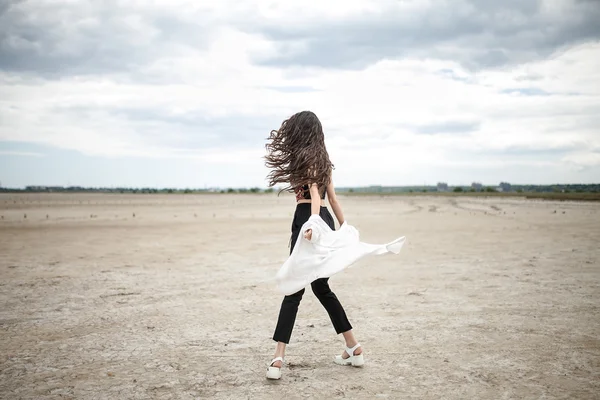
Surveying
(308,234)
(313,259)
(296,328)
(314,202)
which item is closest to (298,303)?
(313,259)

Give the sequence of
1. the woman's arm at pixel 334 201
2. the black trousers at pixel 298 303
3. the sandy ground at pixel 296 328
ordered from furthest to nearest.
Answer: the woman's arm at pixel 334 201 < the black trousers at pixel 298 303 < the sandy ground at pixel 296 328

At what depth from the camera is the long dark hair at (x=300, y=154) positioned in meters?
4.33

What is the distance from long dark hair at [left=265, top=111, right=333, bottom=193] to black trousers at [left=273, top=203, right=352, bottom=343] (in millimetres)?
272

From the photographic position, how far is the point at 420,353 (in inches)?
189

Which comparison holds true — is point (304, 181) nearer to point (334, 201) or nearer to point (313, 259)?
point (334, 201)

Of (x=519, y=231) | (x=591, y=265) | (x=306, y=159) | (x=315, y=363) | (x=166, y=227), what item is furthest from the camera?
(x=166, y=227)

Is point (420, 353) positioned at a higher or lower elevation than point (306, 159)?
lower

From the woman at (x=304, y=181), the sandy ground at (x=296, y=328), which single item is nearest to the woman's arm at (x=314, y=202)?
the woman at (x=304, y=181)

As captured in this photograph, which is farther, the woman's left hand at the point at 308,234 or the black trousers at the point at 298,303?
the black trousers at the point at 298,303

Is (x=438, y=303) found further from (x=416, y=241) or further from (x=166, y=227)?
(x=166, y=227)

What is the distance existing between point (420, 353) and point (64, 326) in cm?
435

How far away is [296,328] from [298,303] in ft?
4.69

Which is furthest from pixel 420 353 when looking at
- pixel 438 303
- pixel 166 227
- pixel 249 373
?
pixel 166 227

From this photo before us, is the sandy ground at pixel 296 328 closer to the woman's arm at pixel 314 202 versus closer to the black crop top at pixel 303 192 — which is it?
the woman's arm at pixel 314 202
